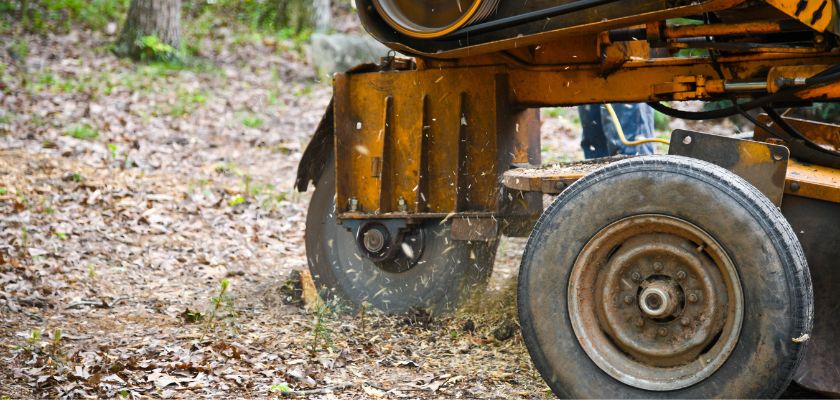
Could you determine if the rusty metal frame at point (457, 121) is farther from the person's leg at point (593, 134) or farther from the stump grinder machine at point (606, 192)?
the person's leg at point (593, 134)

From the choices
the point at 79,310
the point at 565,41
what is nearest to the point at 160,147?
the point at 79,310

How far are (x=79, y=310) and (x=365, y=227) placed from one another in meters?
1.71

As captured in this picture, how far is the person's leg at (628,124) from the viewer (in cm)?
587

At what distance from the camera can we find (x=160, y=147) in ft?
27.5

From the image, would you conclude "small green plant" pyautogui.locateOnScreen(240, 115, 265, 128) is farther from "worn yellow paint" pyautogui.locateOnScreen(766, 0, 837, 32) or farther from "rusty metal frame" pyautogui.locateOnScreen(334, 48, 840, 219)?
"worn yellow paint" pyautogui.locateOnScreen(766, 0, 837, 32)

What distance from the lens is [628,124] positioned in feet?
19.4

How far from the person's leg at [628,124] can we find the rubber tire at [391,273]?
1.52 meters

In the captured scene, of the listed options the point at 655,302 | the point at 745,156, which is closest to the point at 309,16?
the point at 745,156

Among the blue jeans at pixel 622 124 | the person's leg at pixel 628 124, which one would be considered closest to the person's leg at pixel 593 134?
the blue jeans at pixel 622 124

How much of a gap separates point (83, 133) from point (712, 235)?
22.2 feet

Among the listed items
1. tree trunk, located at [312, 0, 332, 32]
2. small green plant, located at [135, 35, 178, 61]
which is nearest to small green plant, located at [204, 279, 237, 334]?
small green plant, located at [135, 35, 178, 61]

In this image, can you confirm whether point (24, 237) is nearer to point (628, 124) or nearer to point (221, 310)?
point (221, 310)

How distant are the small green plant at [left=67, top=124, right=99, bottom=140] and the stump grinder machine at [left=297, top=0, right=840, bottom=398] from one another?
153 inches

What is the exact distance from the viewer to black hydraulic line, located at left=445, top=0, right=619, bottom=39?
3607mm
